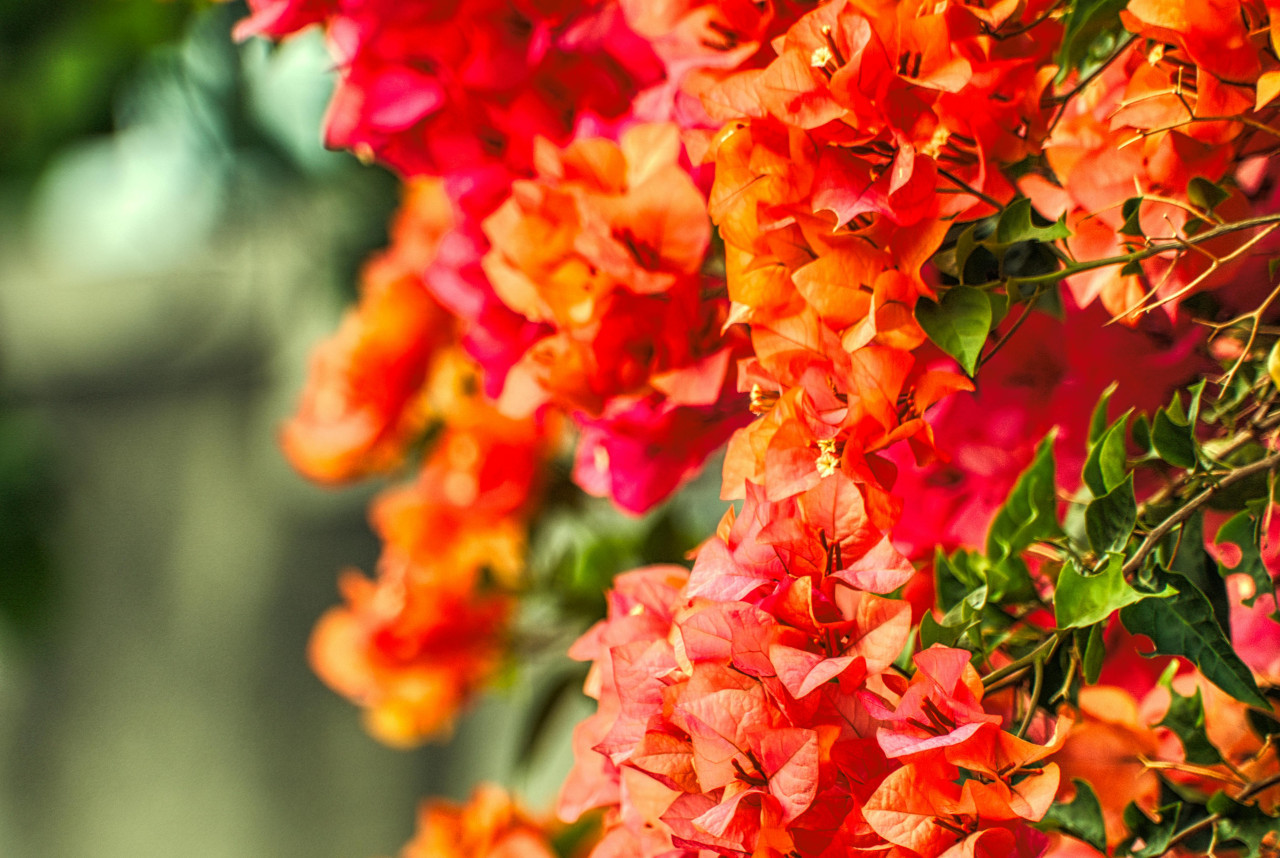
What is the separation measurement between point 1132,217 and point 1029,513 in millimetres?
68

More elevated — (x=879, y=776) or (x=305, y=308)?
(x=879, y=776)

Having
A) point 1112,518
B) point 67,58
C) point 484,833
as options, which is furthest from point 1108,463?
point 67,58

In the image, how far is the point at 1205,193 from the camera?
0.77 feet

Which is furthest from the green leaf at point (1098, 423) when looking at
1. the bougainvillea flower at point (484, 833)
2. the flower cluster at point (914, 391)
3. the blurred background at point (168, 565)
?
the blurred background at point (168, 565)

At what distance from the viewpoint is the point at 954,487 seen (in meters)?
0.31

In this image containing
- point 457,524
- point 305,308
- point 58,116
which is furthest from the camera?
point 305,308

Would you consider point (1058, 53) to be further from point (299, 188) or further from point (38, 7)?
point (38, 7)

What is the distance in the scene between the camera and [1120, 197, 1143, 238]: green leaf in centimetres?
23

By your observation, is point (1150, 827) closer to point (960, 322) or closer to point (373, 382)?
point (960, 322)

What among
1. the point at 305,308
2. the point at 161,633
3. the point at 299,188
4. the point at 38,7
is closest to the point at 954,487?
the point at 299,188

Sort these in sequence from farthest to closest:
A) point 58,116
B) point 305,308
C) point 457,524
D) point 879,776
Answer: point 305,308 < point 58,116 < point 457,524 < point 879,776

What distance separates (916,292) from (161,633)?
4.31 feet

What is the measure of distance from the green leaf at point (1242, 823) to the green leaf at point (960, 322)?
0.11 m

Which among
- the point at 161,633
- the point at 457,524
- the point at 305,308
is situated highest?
the point at 457,524
